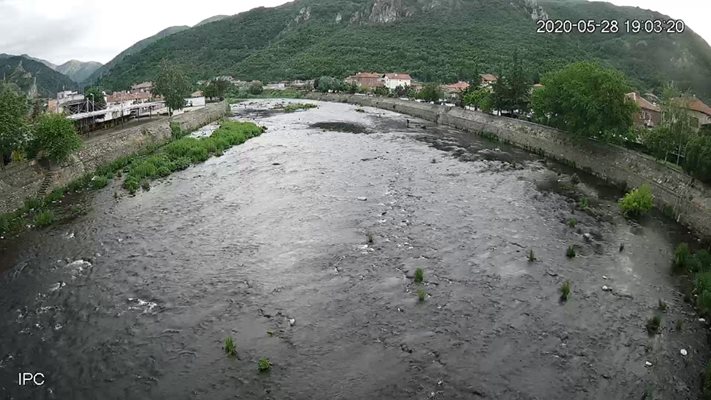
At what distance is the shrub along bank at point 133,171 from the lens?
2959cm

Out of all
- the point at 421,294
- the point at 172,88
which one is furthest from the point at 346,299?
the point at 172,88

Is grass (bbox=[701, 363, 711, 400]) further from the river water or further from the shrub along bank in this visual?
the shrub along bank

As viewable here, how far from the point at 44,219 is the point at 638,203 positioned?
3670cm

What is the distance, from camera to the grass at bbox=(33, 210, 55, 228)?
95.1ft

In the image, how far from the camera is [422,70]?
15100 centimetres

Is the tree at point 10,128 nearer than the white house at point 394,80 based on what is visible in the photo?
Yes

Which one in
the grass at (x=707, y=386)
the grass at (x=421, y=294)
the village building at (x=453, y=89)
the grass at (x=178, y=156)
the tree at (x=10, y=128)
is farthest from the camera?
the village building at (x=453, y=89)

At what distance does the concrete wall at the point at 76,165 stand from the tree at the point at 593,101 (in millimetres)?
41768

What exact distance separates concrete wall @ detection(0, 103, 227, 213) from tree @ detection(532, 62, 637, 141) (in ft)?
137

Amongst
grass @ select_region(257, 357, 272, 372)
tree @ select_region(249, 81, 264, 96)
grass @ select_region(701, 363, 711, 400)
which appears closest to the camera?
grass @ select_region(701, 363, 711, 400)

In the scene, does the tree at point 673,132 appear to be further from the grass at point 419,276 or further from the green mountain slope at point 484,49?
the green mountain slope at point 484,49

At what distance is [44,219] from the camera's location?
29.2 metres

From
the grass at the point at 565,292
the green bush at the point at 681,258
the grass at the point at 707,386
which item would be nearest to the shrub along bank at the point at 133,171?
the grass at the point at 565,292

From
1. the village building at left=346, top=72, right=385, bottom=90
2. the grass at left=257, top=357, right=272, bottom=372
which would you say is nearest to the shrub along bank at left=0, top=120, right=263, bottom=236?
the grass at left=257, top=357, right=272, bottom=372
